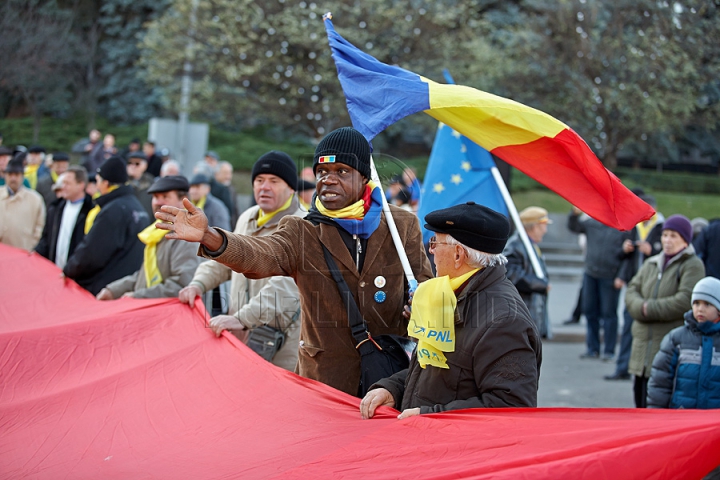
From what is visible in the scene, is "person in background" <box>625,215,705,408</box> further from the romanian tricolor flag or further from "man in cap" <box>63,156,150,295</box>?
"man in cap" <box>63,156,150,295</box>

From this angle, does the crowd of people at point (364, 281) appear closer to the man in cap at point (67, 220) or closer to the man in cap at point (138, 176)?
the man in cap at point (67, 220)

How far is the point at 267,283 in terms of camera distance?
16.7ft

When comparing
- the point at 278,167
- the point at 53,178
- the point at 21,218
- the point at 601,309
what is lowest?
the point at 601,309

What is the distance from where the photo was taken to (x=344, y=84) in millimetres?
4801

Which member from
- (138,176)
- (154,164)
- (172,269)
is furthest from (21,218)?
(154,164)

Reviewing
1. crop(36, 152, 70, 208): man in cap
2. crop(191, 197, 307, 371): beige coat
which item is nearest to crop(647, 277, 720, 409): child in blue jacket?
crop(191, 197, 307, 371): beige coat

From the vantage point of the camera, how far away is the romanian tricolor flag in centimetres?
421

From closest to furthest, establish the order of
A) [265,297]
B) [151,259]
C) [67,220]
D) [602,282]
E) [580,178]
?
[580,178], [265,297], [151,259], [67,220], [602,282]

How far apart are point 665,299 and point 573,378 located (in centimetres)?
263

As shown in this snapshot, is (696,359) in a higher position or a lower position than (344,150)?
lower

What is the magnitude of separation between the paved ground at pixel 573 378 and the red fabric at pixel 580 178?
176 inches

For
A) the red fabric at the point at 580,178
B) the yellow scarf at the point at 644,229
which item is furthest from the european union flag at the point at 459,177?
the yellow scarf at the point at 644,229

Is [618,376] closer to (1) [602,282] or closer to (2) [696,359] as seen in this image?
(1) [602,282]

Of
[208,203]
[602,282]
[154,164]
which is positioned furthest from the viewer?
[154,164]
